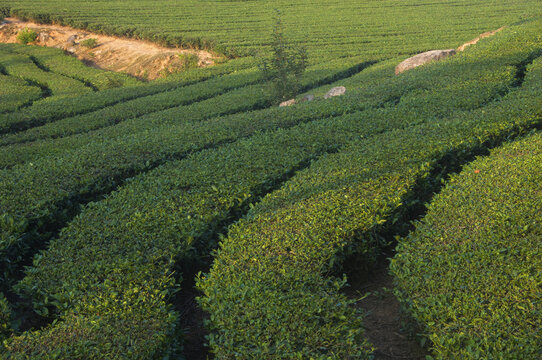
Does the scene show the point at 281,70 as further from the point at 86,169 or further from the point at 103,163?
the point at 86,169

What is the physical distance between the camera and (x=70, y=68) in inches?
1212

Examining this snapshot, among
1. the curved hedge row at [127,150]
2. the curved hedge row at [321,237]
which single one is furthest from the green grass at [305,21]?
the curved hedge row at [321,237]

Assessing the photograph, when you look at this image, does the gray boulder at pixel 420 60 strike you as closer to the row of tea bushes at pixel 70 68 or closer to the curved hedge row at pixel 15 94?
the row of tea bushes at pixel 70 68

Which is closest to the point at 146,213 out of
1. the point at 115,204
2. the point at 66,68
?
the point at 115,204

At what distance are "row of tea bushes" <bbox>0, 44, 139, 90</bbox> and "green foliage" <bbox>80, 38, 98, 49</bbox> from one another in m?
2.06

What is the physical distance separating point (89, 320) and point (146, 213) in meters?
2.39

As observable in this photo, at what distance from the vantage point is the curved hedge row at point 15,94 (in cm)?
2112

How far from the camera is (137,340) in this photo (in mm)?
4434

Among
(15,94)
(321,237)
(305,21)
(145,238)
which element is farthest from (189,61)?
(321,237)

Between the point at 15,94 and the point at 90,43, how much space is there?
15547 mm

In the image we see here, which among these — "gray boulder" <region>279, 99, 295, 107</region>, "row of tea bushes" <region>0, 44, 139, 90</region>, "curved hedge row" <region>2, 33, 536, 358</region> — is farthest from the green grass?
"curved hedge row" <region>2, 33, 536, 358</region>

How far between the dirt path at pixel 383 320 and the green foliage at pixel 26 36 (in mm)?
41531

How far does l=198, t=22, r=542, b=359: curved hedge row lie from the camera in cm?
438

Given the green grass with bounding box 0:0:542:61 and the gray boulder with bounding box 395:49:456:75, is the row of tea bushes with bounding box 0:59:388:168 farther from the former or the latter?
the green grass with bounding box 0:0:542:61
